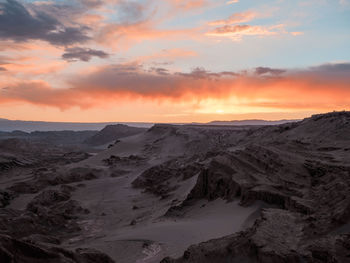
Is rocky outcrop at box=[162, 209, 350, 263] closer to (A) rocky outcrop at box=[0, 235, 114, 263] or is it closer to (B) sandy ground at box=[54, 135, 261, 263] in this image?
(B) sandy ground at box=[54, 135, 261, 263]

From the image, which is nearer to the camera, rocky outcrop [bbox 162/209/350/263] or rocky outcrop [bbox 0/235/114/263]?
rocky outcrop [bbox 0/235/114/263]

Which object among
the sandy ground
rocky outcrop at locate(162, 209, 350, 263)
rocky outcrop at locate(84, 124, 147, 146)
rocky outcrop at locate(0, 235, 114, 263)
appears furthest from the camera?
rocky outcrop at locate(84, 124, 147, 146)

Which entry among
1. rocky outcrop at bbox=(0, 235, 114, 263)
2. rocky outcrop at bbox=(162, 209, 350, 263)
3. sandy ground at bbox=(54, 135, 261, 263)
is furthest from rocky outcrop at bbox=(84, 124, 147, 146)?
rocky outcrop at bbox=(0, 235, 114, 263)

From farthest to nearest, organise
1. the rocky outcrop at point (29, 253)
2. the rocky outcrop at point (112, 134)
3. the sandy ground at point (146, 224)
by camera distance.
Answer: the rocky outcrop at point (112, 134) < the sandy ground at point (146, 224) < the rocky outcrop at point (29, 253)

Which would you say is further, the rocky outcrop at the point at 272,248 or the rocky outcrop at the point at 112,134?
the rocky outcrop at the point at 112,134

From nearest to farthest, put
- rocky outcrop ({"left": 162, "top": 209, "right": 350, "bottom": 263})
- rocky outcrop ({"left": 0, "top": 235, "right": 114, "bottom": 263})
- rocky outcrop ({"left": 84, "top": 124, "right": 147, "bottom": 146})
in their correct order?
rocky outcrop ({"left": 0, "top": 235, "right": 114, "bottom": 263}) < rocky outcrop ({"left": 162, "top": 209, "right": 350, "bottom": 263}) < rocky outcrop ({"left": 84, "top": 124, "right": 147, "bottom": 146})

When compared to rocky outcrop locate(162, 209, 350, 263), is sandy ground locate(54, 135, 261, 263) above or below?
below

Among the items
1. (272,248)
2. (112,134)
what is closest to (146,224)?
(272,248)

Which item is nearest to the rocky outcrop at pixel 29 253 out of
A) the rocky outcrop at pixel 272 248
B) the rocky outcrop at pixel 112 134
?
the rocky outcrop at pixel 272 248

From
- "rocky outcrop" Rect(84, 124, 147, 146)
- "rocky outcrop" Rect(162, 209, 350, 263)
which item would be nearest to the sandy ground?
"rocky outcrop" Rect(162, 209, 350, 263)

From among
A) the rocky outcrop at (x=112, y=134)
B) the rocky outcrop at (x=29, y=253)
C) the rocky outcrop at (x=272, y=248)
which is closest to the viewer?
the rocky outcrop at (x=29, y=253)

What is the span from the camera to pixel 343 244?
6672mm

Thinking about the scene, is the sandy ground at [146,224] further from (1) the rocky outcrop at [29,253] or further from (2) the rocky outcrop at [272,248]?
(1) the rocky outcrop at [29,253]

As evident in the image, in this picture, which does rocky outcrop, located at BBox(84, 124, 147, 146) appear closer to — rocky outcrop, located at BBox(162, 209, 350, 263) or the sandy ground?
the sandy ground
